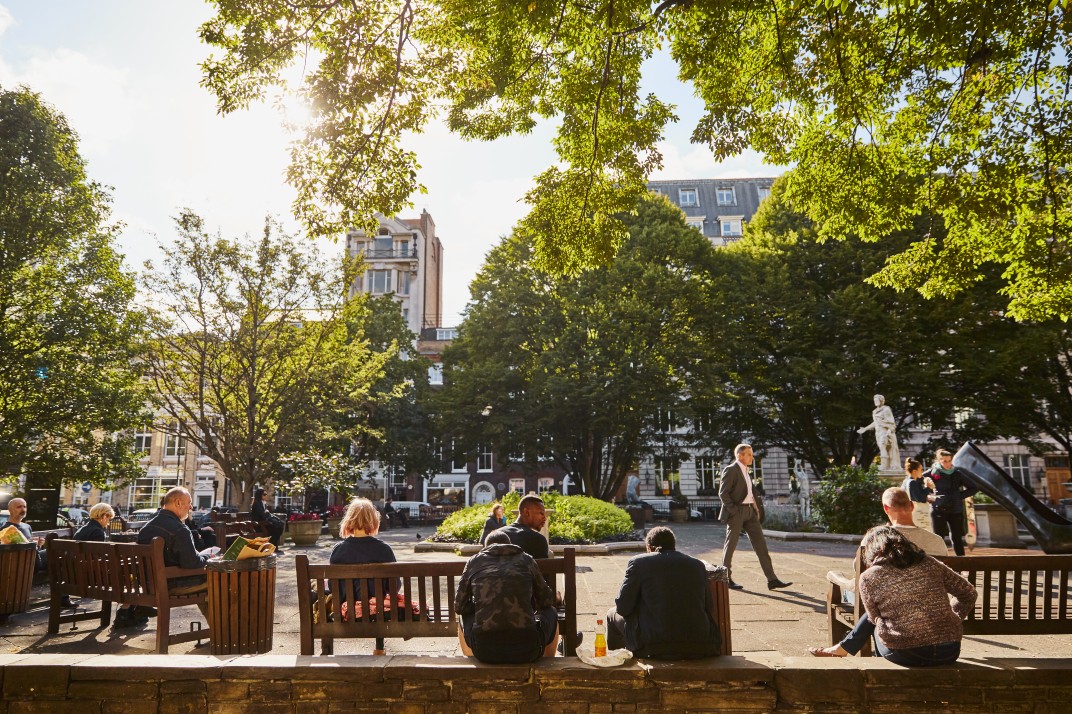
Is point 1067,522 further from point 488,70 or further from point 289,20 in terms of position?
point 289,20

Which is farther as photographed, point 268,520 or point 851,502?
point 851,502

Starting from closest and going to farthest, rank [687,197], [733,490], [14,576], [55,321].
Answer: [14,576] < [733,490] < [55,321] < [687,197]

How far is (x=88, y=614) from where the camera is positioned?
6.84 metres

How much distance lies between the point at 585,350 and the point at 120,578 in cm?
2198

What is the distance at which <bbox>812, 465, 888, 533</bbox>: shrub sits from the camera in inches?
612

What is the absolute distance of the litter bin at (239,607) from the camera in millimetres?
5164

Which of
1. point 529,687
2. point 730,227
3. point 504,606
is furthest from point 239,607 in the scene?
point 730,227

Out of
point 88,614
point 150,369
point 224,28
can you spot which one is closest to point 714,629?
point 88,614

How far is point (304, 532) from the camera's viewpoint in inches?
707

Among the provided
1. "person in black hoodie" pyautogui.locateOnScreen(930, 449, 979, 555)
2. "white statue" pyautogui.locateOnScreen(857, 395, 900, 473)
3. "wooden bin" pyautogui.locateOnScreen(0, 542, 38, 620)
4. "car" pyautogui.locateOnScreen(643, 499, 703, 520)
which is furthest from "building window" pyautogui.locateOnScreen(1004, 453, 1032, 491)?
"wooden bin" pyautogui.locateOnScreen(0, 542, 38, 620)

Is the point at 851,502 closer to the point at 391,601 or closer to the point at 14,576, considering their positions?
the point at 391,601

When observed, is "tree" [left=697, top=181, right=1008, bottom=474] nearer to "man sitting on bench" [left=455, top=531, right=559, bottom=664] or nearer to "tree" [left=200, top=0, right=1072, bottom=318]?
"tree" [left=200, top=0, right=1072, bottom=318]

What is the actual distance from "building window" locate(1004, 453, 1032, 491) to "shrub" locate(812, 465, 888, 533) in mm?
28134

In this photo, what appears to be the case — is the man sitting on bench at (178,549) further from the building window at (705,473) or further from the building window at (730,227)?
the building window at (730,227)
